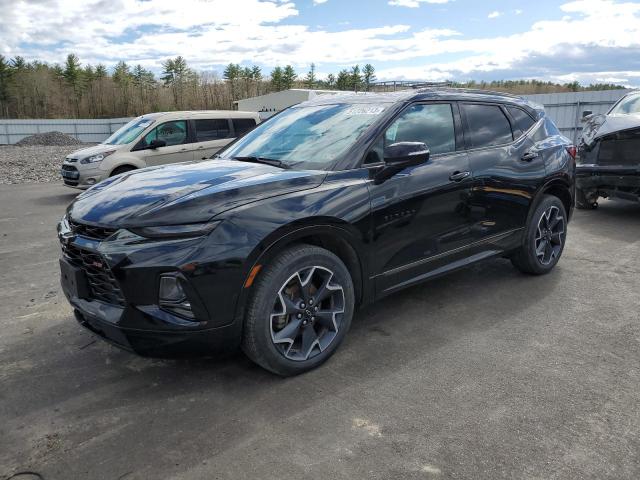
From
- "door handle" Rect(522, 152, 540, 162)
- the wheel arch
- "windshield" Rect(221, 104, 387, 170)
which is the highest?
"windshield" Rect(221, 104, 387, 170)

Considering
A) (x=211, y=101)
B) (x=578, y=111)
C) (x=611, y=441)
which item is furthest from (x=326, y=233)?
(x=211, y=101)

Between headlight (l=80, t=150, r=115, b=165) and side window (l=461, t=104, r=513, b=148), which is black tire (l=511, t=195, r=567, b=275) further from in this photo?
headlight (l=80, t=150, r=115, b=165)

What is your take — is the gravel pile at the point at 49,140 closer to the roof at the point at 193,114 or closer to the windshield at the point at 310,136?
the roof at the point at 193,114

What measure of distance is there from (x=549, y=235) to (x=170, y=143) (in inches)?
340

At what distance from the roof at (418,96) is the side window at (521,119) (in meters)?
0.09

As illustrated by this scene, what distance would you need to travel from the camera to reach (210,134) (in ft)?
38.4

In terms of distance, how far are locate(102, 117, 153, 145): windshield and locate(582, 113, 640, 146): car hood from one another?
8.61m

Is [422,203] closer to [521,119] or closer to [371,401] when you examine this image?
[371,401]

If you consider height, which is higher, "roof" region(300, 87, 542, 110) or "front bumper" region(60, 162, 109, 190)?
"roof" region(300, 87, 542, 110)

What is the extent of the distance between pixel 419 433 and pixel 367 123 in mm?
2128

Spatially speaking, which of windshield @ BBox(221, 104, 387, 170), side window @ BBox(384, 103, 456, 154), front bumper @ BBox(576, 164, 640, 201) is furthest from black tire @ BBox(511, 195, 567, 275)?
front bumper @ BBox(576, 164, 640, 201)

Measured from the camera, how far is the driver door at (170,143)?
36.7 ft

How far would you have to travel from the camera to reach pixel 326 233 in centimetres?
322

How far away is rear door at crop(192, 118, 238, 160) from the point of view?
11.5m
